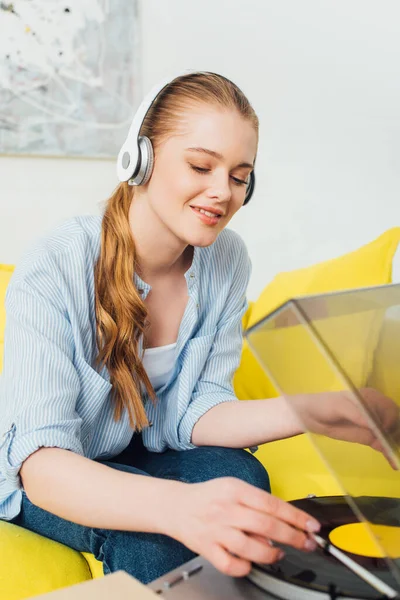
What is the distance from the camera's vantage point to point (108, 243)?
1.03 meters

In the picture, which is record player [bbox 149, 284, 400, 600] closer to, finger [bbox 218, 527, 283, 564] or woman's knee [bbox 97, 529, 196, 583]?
finger [bbox 218, 527, 283, 564]

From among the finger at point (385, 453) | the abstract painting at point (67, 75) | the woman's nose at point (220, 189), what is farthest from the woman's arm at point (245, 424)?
the abstract painting at point (67, 75)

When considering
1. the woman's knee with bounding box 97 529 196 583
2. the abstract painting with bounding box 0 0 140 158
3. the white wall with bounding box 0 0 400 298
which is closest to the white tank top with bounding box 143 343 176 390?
the woman's knee with bounding box 97 529 196 583

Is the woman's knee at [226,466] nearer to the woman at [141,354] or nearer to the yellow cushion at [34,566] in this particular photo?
the woman at [141,354]

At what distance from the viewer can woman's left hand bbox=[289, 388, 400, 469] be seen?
1.55ft

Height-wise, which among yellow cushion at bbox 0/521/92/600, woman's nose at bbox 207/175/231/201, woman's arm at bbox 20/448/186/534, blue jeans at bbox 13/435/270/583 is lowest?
yellow cushion at bbox 0/521/92/600

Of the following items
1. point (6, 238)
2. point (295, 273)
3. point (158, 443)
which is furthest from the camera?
point (6, 238)

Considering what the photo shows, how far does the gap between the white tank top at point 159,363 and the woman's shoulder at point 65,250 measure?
0.19 metres

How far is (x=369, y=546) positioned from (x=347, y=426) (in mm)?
141

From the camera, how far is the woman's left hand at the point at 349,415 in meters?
0.47

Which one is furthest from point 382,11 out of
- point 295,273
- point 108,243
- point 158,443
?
point 158,443

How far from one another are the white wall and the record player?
1359 millimetres

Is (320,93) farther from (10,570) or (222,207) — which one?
(10,570)

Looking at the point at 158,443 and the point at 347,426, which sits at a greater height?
the point at 347,426
